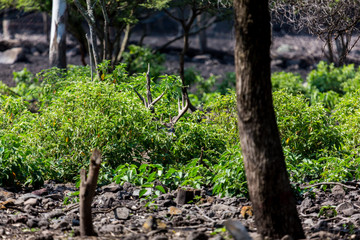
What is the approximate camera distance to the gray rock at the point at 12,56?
16.3 meters

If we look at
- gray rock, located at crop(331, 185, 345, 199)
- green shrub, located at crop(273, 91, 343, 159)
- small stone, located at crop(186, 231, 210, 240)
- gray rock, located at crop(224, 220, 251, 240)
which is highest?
green shrub, located at crop(273, 91, 343, 159)

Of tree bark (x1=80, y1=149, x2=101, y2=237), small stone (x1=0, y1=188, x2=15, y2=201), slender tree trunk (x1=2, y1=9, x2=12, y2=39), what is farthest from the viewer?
slender tree trunk (x1=2, y1=9, x2=12, y2=39)

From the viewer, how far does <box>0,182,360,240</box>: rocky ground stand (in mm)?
4320

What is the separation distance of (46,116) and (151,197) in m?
1.82

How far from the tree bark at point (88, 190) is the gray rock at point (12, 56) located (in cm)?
1304

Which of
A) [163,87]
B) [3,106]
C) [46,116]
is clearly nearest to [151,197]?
[46,116]

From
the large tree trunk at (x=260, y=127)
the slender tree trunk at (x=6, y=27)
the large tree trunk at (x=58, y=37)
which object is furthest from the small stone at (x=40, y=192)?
the slender tree trunk at (x=6, y=27)

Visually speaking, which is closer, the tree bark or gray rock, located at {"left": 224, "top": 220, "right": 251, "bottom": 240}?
gray rock, located at {"left": 224, "top": 220, "right": 251, "bottom": 240}

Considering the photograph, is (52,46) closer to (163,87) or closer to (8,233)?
(163,87)

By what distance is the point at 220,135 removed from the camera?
21.1 ft

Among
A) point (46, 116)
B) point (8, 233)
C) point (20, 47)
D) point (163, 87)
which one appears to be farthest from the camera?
point (20, 47)

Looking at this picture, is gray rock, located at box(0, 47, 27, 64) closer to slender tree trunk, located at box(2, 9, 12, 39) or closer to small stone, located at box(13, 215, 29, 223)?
slender tree trunk, located at box(2, 9, 12, 39)

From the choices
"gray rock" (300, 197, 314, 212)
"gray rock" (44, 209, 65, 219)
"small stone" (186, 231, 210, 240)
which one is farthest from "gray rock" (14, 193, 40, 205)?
"gray rock" (300, 197, 314, 212)

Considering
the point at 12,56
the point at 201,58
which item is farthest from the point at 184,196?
the point at 201,58
